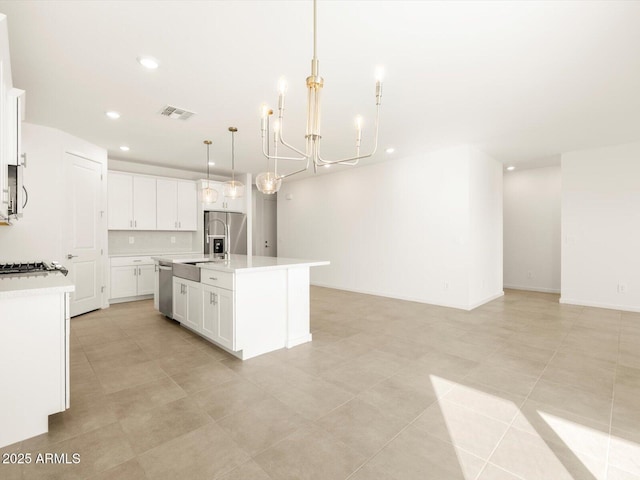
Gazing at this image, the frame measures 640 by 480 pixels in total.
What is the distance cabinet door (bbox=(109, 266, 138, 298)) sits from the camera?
17.5 feet

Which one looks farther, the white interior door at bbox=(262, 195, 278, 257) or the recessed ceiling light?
the white interior door at bbox=(262, 195, 278, 257)

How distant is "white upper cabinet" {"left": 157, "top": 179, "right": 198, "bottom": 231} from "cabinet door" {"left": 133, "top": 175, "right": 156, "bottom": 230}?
0.35 feet

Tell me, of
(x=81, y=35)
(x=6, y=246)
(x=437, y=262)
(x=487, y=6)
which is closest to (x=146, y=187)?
(x=6, y=246)

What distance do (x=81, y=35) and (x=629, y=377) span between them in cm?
497

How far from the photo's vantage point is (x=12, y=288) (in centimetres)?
177

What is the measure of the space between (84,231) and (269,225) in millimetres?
4702

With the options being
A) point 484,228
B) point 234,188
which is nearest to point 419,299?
point 484,228

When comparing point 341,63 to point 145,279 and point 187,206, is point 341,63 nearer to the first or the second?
point 187,206

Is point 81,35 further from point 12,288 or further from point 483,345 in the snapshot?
point 483,345

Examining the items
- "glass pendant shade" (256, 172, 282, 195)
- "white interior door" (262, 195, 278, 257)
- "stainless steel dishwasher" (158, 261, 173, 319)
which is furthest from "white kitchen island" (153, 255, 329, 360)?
"white interior door" (262, 195, 278, 257)

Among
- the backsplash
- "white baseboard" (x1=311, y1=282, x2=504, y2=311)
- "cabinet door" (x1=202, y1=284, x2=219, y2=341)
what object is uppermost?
the backsplash

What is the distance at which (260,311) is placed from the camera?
3068 mm

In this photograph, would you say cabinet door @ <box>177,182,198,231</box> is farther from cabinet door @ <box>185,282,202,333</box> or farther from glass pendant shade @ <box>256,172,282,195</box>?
glass pendant shade @ <box>256,172,282,195</box>

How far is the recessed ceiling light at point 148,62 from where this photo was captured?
8.04ft
